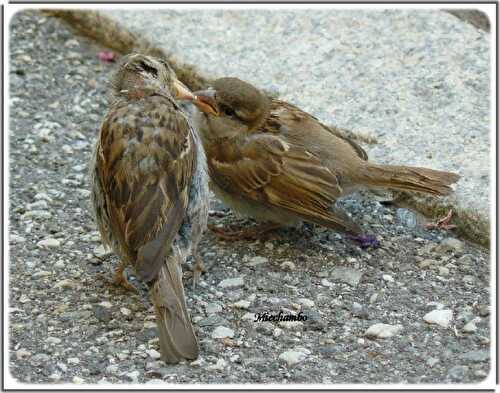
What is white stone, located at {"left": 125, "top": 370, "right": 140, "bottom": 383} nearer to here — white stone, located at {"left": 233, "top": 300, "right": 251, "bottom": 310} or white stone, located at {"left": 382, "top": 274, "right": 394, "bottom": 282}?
white stone, located at {"left": 233, "top": 300, "right": 251, "bottom": 310}

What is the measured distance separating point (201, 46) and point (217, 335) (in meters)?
3.09

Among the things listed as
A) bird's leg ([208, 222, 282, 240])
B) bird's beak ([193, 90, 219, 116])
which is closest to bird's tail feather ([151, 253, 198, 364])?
bird's leg ([208, 222, 282, 240])

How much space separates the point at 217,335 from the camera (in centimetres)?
476

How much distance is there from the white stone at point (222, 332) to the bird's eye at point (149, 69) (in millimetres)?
1665

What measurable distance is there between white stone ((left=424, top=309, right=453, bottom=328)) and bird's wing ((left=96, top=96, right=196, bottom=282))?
4.59ft

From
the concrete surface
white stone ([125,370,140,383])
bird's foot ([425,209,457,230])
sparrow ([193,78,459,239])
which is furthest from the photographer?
the concrete surface

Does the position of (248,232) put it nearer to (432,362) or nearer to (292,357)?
(292,357)

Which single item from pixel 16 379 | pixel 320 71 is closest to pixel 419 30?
pixel 320 71

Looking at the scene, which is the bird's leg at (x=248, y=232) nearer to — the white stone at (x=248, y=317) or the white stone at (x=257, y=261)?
the white stone at (x=257, y=261)

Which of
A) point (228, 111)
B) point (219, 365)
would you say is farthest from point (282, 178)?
point (219, 365)

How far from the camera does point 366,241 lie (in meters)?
5.55

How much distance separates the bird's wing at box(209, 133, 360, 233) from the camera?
17.9 feet

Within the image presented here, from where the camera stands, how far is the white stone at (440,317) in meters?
4.87

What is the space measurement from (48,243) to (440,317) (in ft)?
7.59
